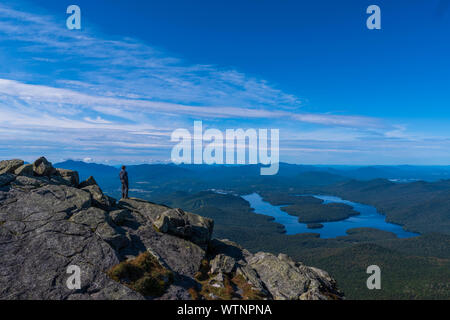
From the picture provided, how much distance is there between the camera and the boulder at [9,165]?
29934 millimetres

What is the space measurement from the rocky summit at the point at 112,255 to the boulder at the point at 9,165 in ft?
0.35

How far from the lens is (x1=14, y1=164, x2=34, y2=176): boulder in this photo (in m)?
29.8

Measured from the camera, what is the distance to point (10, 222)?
2277cm

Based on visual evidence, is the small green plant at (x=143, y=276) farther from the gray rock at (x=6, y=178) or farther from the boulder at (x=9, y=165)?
the boulder at (x=9, y=165)

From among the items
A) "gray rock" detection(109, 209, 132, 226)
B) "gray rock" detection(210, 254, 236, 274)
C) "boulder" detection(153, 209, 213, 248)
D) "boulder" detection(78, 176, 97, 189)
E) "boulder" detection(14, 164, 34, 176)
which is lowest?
"gray rock" detection(210, 254, 236, 274)

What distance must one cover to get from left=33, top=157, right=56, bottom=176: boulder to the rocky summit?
0.43ft

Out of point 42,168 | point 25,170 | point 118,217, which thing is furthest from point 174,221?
point 25,170

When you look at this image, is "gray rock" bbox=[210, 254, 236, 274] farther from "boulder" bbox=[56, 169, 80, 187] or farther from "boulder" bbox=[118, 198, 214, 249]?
"boulder" bbox=[56, 169, 80, 187]

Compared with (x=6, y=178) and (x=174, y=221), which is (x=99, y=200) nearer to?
(x=174, y=221)

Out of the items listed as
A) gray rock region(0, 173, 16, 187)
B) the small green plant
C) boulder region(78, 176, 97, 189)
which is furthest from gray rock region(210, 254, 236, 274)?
gray rock region(0, 173, 16, 187)

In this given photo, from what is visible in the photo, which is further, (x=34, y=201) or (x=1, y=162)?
(x=1, y=162)
